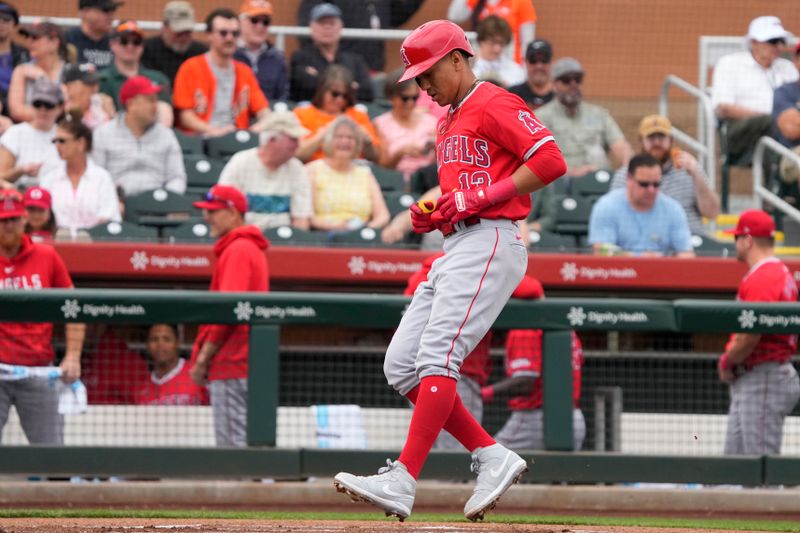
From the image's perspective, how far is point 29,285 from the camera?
22.3 feet

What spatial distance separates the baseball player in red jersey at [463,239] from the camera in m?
4.33

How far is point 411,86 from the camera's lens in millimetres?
9336

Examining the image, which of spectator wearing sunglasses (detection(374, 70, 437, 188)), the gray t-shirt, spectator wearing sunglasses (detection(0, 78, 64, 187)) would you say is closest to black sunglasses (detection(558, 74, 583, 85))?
spectator wearing sunglasses (detection(374, 70, 437, 188))

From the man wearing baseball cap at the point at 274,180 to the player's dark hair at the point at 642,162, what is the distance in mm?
2078

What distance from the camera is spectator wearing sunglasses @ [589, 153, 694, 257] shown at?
8.30m

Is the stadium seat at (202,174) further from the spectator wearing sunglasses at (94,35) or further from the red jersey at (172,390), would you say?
the red jersey at (172,390)

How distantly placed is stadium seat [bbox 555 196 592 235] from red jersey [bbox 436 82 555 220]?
14.5 feet

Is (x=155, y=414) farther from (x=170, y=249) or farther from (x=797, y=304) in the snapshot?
(x=797, y=304)

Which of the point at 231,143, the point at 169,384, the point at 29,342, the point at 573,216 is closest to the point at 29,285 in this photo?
the point at 29,342

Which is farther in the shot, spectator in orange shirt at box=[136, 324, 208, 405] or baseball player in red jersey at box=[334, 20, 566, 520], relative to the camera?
spectator in orange shirt at box=[136, 324, 208, 405]

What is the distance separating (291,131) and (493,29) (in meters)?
2.44

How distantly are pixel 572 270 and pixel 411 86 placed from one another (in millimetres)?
2105

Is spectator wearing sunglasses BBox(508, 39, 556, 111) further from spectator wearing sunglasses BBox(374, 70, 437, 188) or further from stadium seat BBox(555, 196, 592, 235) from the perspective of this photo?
stadium seat BBox(555, 196, 592, 235)

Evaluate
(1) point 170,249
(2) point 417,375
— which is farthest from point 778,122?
(2) point 417,375
